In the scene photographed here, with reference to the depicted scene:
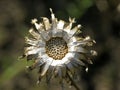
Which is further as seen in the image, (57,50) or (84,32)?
(84,32)

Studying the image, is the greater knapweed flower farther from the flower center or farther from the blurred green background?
the blurred green background

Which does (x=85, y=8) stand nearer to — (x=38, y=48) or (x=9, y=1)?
(x=9, y=1)

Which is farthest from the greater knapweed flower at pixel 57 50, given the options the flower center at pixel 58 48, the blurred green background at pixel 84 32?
the blurred green background at pixel 84 32

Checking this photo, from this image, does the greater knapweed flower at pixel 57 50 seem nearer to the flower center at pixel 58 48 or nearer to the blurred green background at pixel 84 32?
the flower center at pixel 58 48

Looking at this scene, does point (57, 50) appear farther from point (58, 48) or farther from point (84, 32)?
point (84, 32)

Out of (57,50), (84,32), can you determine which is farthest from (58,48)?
(84,32)

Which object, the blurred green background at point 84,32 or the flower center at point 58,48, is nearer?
the flower center at point 58,48

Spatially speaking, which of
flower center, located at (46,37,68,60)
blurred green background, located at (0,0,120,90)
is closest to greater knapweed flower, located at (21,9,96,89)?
flower center, located at (46,37,68,60)
